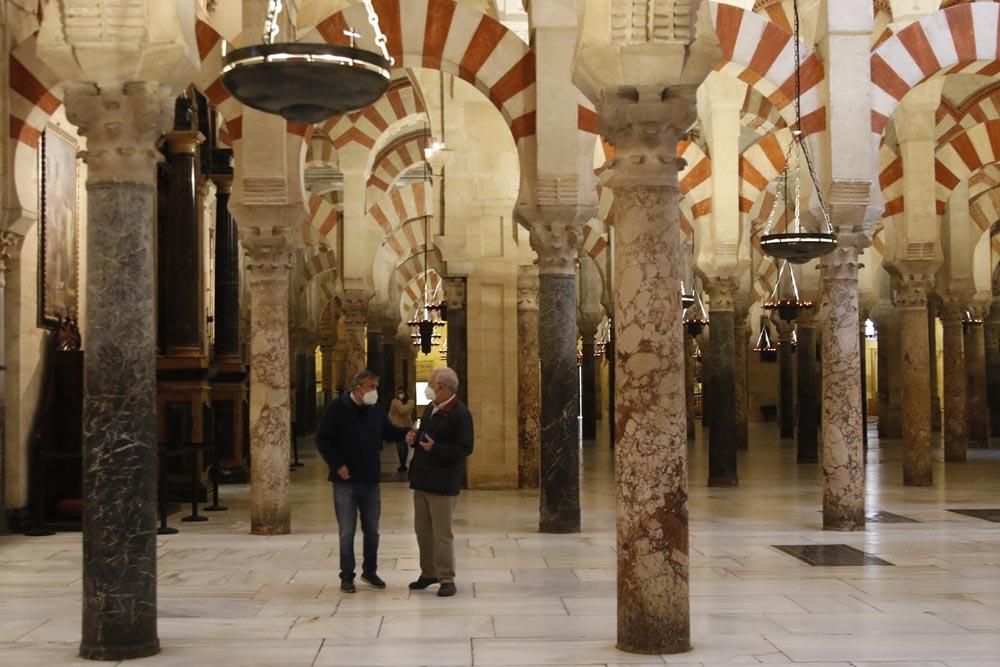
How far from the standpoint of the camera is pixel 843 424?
739 centimetres

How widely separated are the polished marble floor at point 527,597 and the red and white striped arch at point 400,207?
24.5ft

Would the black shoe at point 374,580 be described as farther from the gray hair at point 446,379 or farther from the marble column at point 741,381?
the marble column at point 741,381

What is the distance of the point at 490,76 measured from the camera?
7.68 meters

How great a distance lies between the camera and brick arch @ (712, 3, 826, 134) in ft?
26.9

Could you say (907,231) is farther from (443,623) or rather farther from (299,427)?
(299,427)

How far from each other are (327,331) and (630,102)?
20.5 metres

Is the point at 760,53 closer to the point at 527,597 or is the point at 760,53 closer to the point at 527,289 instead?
the point at 527,289

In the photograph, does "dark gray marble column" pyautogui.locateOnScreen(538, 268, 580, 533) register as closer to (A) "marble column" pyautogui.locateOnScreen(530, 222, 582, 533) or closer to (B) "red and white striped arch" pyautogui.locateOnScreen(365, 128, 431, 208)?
(A) "marble column" pyautogui.locateOnScreen(530, 222, 582, 533)

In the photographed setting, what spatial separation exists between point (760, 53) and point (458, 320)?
3683 mm

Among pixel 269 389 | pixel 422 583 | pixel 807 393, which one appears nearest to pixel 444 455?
pixel 422 583

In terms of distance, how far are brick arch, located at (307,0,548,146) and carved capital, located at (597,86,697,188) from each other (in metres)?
3.35

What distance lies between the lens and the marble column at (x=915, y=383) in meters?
10.3

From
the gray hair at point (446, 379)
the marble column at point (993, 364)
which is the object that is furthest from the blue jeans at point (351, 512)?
the marble column at point (993, 364)

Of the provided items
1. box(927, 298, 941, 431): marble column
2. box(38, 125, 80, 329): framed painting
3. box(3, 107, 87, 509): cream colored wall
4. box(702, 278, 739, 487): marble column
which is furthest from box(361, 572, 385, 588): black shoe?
box(927, 298, 941, 431): marble column
